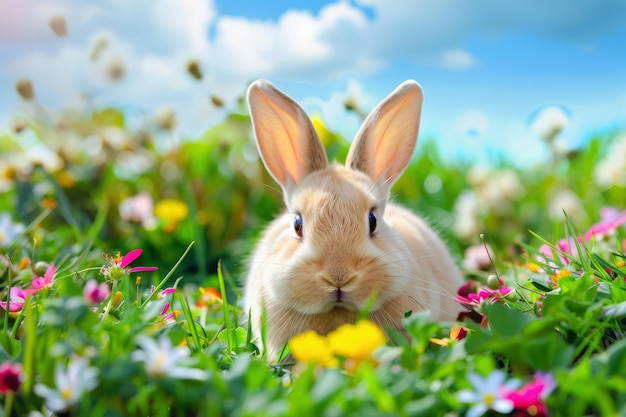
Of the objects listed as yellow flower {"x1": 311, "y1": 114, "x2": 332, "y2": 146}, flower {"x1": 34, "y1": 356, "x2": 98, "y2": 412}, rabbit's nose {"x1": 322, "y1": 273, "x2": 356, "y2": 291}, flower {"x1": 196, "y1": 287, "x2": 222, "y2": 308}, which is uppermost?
flower {"x1": 34, "y1": 356, "x2": 98, "y2": 412}

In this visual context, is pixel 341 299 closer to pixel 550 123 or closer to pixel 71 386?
pixel 71 386

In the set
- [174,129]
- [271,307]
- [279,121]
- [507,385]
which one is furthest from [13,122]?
[507,385]

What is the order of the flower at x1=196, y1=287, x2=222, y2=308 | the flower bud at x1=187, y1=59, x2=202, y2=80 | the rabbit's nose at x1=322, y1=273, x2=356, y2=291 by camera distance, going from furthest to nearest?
the flower bud at x1=187, y1=59, x2=202, y2=80
the flower at x1=196, y1=287, x2=222, y2=308
the rabbit's nose at x1=322, y1=273, x2=356, y2=291

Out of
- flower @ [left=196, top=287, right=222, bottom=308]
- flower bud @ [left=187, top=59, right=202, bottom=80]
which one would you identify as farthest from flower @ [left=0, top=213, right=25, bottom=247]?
flower bud @ [left=187, top=59, right=202, bottom=80]

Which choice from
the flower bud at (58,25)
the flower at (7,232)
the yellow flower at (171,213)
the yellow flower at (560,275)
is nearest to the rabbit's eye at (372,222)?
the yellow flower at (560,275)

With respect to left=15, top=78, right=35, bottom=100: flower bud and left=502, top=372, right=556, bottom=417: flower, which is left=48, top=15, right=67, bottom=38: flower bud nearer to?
left=15, top=78, right=35, bottom=100: flower bud

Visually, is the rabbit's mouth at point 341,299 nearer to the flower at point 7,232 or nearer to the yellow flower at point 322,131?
the flower at point 7,232

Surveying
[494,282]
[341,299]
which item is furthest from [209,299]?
[494,282]
